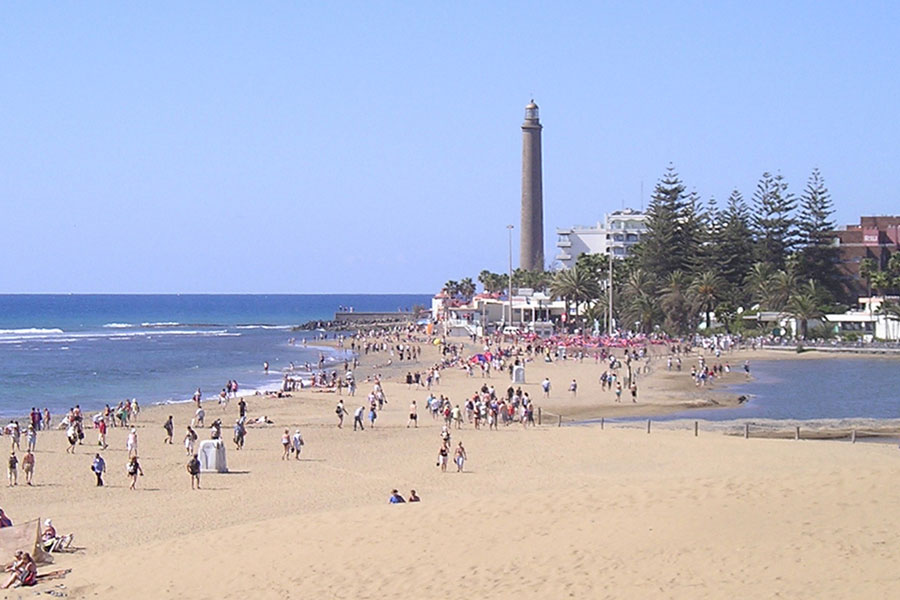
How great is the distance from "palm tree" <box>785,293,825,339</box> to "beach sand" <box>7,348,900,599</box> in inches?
1664

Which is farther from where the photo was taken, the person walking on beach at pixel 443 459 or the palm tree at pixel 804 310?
the palm tree at pixel 804 310

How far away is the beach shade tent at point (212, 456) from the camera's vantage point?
66.8ft

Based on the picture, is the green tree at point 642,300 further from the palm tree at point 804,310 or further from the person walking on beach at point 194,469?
the person walking on beach at point 194,469

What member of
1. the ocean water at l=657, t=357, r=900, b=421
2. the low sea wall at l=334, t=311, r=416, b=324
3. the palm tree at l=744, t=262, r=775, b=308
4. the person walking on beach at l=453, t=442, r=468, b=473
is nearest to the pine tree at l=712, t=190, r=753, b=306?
the palm tree at l=744, t=262, r=775, b=308

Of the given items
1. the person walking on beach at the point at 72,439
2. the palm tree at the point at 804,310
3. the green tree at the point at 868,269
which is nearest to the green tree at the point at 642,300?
the palm tree at the point at 804,310

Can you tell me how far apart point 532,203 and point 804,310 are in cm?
4255

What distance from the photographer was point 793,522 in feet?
41.5

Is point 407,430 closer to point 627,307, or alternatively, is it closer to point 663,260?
point 627,307

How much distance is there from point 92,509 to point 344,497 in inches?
158

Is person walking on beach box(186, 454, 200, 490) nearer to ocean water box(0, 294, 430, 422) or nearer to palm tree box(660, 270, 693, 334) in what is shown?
ocean water box(0, 294, 430, 422)

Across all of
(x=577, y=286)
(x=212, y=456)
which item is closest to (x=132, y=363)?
(x=577, y=286)

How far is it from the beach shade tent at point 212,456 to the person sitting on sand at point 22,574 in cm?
788

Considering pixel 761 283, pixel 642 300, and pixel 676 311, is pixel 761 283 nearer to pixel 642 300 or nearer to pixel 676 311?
pixel 676 311

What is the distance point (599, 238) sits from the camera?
101m
